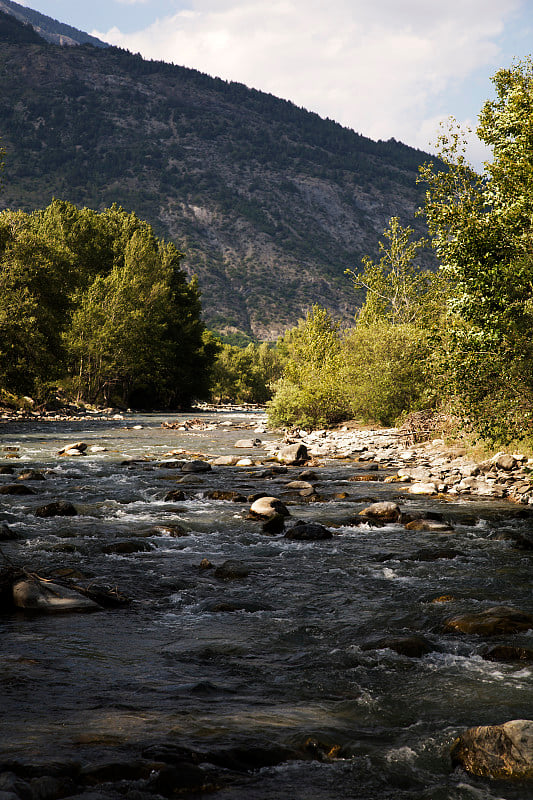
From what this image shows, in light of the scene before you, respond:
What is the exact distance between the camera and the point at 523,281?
43.7 ft

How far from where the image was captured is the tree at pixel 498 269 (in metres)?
13.3

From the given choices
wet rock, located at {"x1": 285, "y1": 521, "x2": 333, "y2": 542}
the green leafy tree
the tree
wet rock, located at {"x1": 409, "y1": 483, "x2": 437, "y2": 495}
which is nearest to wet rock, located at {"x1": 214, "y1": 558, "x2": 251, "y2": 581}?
wet rock, located at {"x1": 285, "y1": 521, "x2": 333, "y2": 542}

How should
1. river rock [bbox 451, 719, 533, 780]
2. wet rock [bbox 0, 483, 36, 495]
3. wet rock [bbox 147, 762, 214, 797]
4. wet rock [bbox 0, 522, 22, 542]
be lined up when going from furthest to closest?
wet rock [bbox 0, 483, 36, 495] → wet rock [bbox 0, 522, 22, 542] → river rock [bbox 451, 719, 533, 780] → wet rock [bbox 147, 762, 214, 797]

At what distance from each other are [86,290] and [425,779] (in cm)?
6248

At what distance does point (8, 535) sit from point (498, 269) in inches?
448

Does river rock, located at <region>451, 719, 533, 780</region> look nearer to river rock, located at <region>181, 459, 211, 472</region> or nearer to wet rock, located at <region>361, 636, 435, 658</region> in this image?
wet rock, located at <region>361, 636, 435, 658</region>

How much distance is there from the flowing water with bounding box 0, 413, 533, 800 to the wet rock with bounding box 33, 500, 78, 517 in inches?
11.0

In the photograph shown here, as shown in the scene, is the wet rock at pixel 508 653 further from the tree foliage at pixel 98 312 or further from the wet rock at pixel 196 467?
the tree foliage at pixel 98 312

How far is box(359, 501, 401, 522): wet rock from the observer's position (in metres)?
14.0

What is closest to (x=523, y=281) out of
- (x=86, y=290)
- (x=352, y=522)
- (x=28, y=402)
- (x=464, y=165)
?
(x=464, y=165)

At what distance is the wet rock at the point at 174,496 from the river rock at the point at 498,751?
1192 cm

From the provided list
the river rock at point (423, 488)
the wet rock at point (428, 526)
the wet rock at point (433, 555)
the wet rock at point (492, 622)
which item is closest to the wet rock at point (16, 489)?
the wet rock at point (428, 526)

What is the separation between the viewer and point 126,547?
11.1 metres

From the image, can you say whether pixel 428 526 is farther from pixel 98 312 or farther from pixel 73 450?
pixel 98 312
